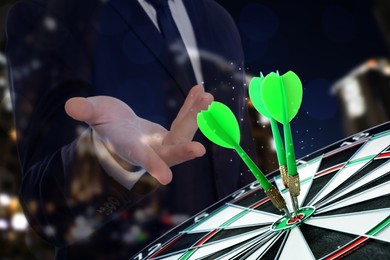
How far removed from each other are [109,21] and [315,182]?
1152 mm

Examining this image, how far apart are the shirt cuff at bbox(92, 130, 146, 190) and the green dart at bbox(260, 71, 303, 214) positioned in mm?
735

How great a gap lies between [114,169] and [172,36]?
26.2 inches

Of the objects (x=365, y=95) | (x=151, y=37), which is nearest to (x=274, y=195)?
(x=151, y=37)

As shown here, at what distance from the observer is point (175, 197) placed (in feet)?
5.64

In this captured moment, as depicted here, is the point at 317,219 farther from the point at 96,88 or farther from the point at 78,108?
the point at 96,88

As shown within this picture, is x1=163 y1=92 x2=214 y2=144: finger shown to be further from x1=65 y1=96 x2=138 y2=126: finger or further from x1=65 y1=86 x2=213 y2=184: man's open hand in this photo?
x1=65 y1=96 x2=138 y2=126: finger

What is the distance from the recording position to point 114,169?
138 cm

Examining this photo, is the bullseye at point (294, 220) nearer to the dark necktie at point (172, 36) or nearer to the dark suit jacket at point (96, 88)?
the dark suit jacket at point (96, 88)

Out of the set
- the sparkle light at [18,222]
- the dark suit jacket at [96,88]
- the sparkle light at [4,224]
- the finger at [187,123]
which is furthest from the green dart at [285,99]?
the sparkle light at [4,224]

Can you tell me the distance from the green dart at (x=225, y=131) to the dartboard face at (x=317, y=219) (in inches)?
3.0

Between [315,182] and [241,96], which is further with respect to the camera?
[241,96]

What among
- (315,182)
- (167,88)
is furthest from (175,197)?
(315,182)

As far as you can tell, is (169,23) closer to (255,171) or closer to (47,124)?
(47,124)

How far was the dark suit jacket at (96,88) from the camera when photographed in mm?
1577
